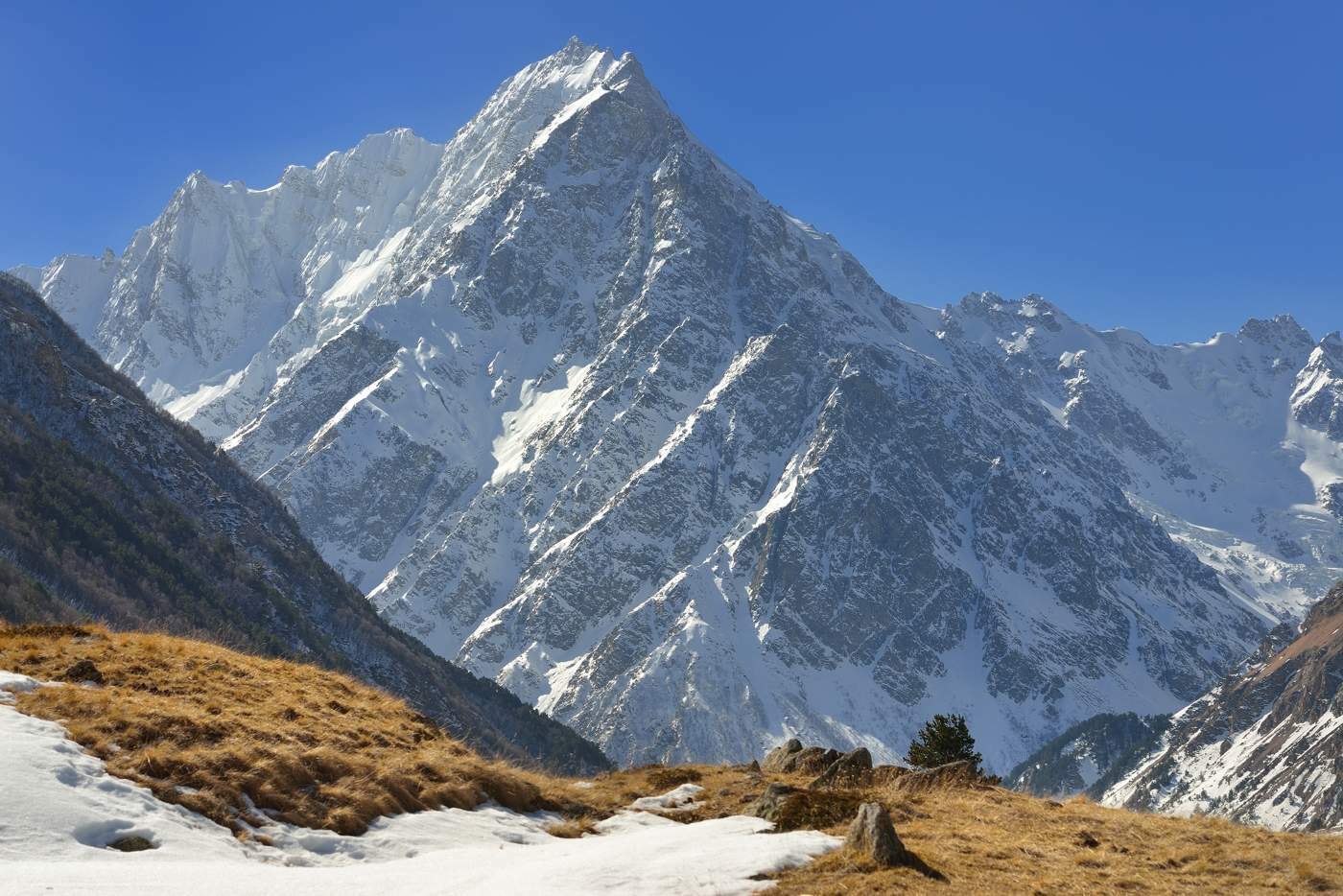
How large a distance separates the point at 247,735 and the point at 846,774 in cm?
1196

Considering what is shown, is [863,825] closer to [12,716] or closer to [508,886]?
[508,886]

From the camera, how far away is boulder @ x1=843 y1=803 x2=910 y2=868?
17656 millimetres

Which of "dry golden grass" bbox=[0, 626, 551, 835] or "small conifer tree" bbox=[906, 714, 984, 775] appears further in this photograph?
"small conifer tree" bbox=[906, 714, 984, 775]

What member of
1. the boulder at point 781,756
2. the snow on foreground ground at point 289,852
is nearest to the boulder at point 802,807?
the snow on foreground ground at point 289,852

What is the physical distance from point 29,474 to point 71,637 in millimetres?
154535

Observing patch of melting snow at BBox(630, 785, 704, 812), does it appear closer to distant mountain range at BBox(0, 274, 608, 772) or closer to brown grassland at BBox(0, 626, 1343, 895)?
brown grassland at BBox(0, 626, 1343, 895)

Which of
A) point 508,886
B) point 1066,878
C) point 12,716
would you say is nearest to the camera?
point 508,886

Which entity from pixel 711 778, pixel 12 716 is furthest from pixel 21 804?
pixel 711 778

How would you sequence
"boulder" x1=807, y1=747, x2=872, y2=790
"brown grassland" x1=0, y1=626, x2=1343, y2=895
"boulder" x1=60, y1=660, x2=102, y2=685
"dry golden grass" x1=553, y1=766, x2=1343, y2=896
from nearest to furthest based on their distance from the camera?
"dry golden grass" x1=553, y1=766, x2=1343, y2=896
"brown grassland" x1=0, y1=626, x2=1343, y2=895
"boulder" x1=60, y1=660, x2=102, y2=685
"boulder" x1=807, y1=747, x2=872, y2=790

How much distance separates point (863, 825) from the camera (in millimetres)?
18391

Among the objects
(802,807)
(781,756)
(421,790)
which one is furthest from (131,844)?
(781,756)

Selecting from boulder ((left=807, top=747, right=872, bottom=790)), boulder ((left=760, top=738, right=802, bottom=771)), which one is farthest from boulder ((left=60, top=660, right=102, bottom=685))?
boulder ((left=760, top=738, right=802, bottom=771))

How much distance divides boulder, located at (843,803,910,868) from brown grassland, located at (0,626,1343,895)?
0.77 ft

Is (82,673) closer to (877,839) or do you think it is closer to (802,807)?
(802,807)
